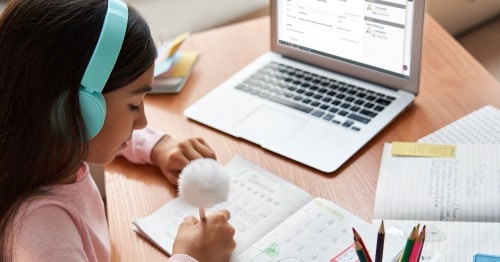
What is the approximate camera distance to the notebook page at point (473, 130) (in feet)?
3.56

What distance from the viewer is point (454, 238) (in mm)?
898

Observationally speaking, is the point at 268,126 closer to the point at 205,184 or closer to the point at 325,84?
the point at 325,84

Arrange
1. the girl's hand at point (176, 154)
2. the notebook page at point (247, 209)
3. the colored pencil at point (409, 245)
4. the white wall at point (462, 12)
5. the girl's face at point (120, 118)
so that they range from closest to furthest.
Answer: the colored pencil at point (409, 245)
the girl's face at point (120, 118)
the notebook page at point (247, 209)
the girl's hand at point (176, 154)
the white wall at point (462, 12)

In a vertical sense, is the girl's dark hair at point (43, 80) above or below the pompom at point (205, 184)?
above

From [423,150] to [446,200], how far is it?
4.9 inches

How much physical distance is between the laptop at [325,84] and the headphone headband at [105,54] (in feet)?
1.24

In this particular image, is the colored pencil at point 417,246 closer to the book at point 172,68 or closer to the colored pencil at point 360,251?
the colored pencil at point 360,251

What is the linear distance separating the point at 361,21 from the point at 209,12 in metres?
0.87

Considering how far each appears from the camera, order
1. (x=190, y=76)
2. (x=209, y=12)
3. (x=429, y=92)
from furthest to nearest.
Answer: (x=209, y=12) → (x=190, y=76) → (x=429, y=92)

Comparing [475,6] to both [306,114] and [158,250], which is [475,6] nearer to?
[306,114]

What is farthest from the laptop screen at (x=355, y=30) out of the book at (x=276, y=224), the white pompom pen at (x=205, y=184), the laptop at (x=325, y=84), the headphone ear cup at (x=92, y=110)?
the headphone ear cup at (x=92, y=110)

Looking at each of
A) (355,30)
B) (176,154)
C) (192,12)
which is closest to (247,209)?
(176,154)

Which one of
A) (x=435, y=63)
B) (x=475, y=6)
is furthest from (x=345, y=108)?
(x=475, y=6)

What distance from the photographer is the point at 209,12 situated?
196cm
